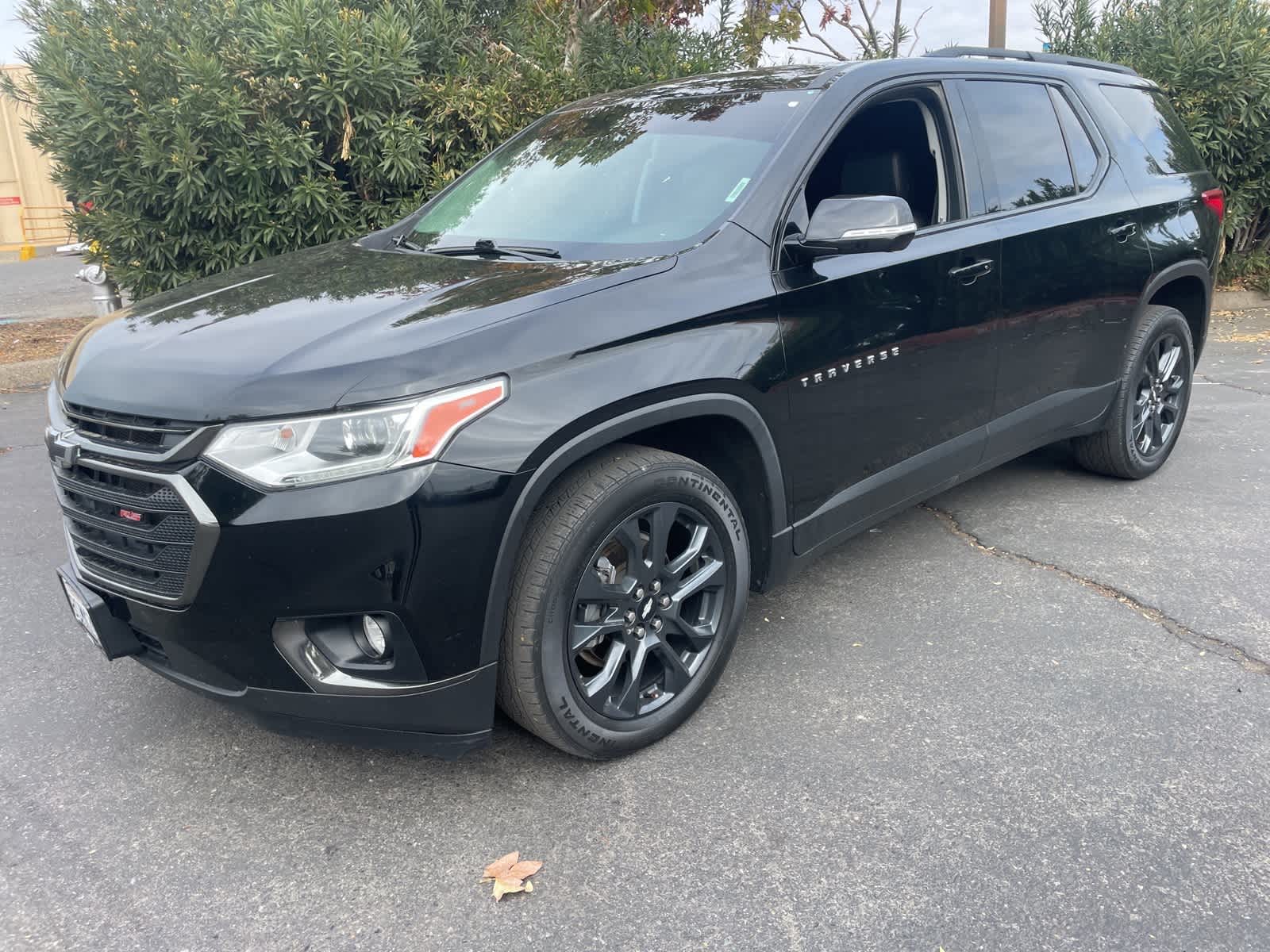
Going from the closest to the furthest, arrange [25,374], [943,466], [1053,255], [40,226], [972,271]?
[972,271] < [943,466] < [1053,255] < [25,374] < [40,226]

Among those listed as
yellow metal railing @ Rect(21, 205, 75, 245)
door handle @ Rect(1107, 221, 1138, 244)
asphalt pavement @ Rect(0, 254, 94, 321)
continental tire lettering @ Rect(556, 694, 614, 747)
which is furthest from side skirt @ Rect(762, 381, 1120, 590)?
yellow metal railing @ Rect(21, 205, 75, 245)

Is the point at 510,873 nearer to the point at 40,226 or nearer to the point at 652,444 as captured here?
the point at 652,444

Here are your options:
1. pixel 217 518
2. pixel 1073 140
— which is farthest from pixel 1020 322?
pixel 217 518

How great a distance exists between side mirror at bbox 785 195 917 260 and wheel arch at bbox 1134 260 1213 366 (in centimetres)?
206

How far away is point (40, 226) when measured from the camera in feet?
66.5

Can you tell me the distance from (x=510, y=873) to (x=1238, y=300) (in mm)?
10248

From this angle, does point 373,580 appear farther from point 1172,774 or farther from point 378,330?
point 1172,774

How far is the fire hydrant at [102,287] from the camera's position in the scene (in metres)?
7.22

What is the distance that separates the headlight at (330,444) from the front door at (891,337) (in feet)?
3.78

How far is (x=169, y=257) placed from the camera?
21.2ft

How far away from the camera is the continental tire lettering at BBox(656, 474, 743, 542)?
261cm

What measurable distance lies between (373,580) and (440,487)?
0.80ft

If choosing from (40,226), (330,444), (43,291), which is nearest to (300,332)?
(330,444)

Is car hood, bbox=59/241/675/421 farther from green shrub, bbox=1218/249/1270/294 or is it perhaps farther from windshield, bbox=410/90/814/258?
green shrub, bbox=1218/249/1270/294
